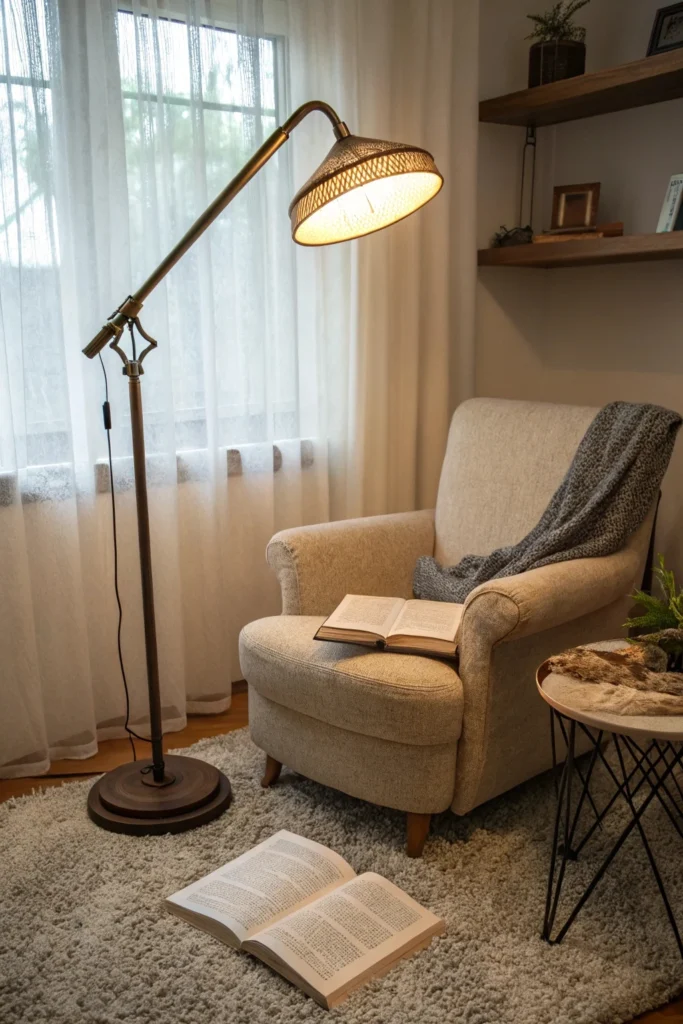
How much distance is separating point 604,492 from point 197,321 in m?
1.20

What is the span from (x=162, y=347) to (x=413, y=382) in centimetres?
86

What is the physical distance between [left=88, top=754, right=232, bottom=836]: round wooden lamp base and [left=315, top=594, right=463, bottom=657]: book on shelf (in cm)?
53

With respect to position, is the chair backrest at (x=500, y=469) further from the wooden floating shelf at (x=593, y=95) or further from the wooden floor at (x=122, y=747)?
the wooden floating shelf at (x=593, y=95)

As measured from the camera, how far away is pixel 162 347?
2.58m

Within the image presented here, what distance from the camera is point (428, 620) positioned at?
2.14 m

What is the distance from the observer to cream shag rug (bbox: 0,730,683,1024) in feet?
5.48

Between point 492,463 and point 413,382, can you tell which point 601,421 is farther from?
point 413,382

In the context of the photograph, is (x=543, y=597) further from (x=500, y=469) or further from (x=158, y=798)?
(x=158, y=798)

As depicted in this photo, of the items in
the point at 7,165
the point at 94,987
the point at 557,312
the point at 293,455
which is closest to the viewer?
the point at 94,987

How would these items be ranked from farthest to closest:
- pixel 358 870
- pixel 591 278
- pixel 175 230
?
pixel 591 278 → pixel 175 230 → pixel 358 870

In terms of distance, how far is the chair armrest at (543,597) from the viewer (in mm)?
1949

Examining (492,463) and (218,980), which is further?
(492,463)

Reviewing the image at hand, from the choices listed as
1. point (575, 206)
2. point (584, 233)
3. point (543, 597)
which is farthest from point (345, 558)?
point (575, 206)

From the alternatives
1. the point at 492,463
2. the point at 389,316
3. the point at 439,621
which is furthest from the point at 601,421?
the point at 389,316
